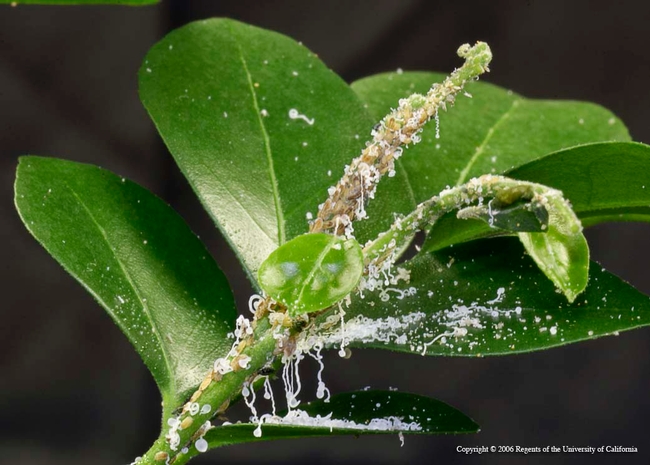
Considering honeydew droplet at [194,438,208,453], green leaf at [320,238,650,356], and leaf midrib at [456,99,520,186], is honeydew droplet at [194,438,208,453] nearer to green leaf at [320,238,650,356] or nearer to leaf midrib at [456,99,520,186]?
green leaf at [320,238,650,356]

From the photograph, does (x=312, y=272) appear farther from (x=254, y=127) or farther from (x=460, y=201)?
(x=254, y=127)

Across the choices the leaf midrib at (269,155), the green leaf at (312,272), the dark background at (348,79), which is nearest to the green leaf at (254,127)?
the leaf midrib at (269,155)

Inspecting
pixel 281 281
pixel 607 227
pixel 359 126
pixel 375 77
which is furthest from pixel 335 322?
pixel 607 227

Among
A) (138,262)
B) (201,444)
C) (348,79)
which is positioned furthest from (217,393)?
(348,79)

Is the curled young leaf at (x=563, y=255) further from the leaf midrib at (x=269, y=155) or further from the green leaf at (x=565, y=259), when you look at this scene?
the leaf midrib at (x=269, y=155)

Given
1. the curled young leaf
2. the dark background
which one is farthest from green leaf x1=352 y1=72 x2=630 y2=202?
the dark background

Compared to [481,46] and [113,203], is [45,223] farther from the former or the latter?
[481,46]
